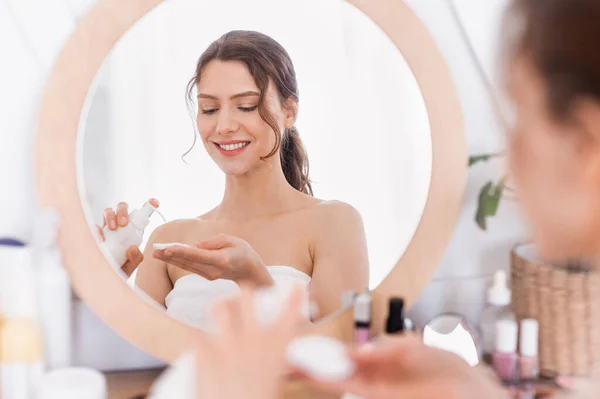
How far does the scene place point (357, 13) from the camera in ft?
2.53

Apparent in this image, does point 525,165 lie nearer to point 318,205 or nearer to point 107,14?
point 318,205

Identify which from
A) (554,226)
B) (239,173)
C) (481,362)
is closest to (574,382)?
(481,362)

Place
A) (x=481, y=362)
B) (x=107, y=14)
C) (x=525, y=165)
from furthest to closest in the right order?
1. (x=481, y=362)
2. (x=107, y=14)
3. (x=525, y=165)

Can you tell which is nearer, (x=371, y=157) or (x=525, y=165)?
(x=525, y=165)

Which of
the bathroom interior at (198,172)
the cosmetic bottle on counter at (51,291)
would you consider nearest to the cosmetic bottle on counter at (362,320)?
the bathroom interior at (198,172)

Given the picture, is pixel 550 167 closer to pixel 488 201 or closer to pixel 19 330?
pixel 488 201

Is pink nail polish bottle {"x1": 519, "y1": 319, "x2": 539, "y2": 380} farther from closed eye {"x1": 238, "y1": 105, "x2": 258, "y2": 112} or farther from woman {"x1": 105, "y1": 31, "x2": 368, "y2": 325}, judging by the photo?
closed eye {"x1": 238, "y1": 105, "x2": 258, "y2": 112}

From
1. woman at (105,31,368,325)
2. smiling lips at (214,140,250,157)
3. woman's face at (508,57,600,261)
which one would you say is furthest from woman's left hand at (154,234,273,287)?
woman's face at (508,57,600,261)

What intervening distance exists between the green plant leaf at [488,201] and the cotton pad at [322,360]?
12.3 inches

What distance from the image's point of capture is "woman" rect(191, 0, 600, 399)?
474mm

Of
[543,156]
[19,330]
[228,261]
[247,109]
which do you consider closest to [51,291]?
[19,330]

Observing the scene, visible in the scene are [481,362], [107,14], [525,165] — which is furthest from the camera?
[481,362]

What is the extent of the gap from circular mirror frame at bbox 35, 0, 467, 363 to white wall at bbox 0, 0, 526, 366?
0.12ft

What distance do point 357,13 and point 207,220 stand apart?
0.32 metres
